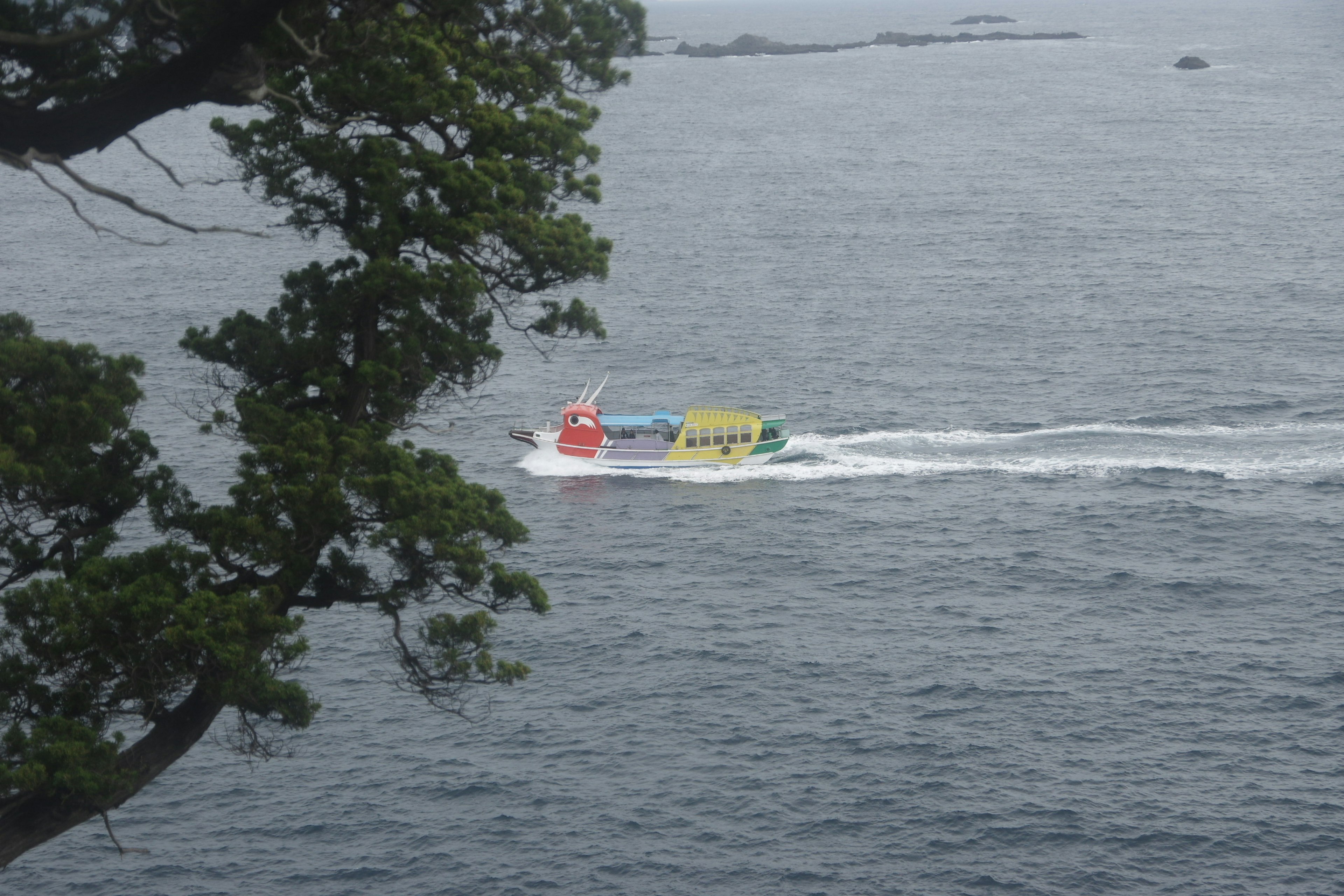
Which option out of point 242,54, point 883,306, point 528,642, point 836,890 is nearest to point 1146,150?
point 883,306

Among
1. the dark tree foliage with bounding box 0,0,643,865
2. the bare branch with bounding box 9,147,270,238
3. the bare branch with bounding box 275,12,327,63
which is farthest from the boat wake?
the bare branch with bounding box 9,147,270,238

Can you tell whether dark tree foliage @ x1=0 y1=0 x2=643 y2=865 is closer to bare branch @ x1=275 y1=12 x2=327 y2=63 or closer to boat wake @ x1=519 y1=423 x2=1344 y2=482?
bare branch @ x1=275 y1=12 x2=327 y2=63

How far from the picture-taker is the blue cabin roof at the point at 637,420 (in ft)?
309

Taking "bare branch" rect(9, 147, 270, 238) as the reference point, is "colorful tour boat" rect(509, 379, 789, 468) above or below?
below

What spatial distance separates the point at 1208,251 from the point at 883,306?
40.0 m

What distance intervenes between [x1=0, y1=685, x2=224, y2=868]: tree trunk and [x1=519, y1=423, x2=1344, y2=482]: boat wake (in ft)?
211

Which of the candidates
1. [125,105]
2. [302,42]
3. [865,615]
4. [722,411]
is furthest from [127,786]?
[722,411]

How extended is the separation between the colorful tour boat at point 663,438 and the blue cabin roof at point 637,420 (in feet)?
0.11

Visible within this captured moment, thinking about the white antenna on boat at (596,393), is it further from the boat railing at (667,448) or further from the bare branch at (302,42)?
the bare branch at (302,42)

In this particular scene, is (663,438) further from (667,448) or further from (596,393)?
(596,393)

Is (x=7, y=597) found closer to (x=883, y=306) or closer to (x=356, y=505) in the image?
(x=356, y=505)

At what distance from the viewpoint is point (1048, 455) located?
3625 inches

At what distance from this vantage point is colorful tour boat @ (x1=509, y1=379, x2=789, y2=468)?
3654 inches

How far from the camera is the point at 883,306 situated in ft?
417
